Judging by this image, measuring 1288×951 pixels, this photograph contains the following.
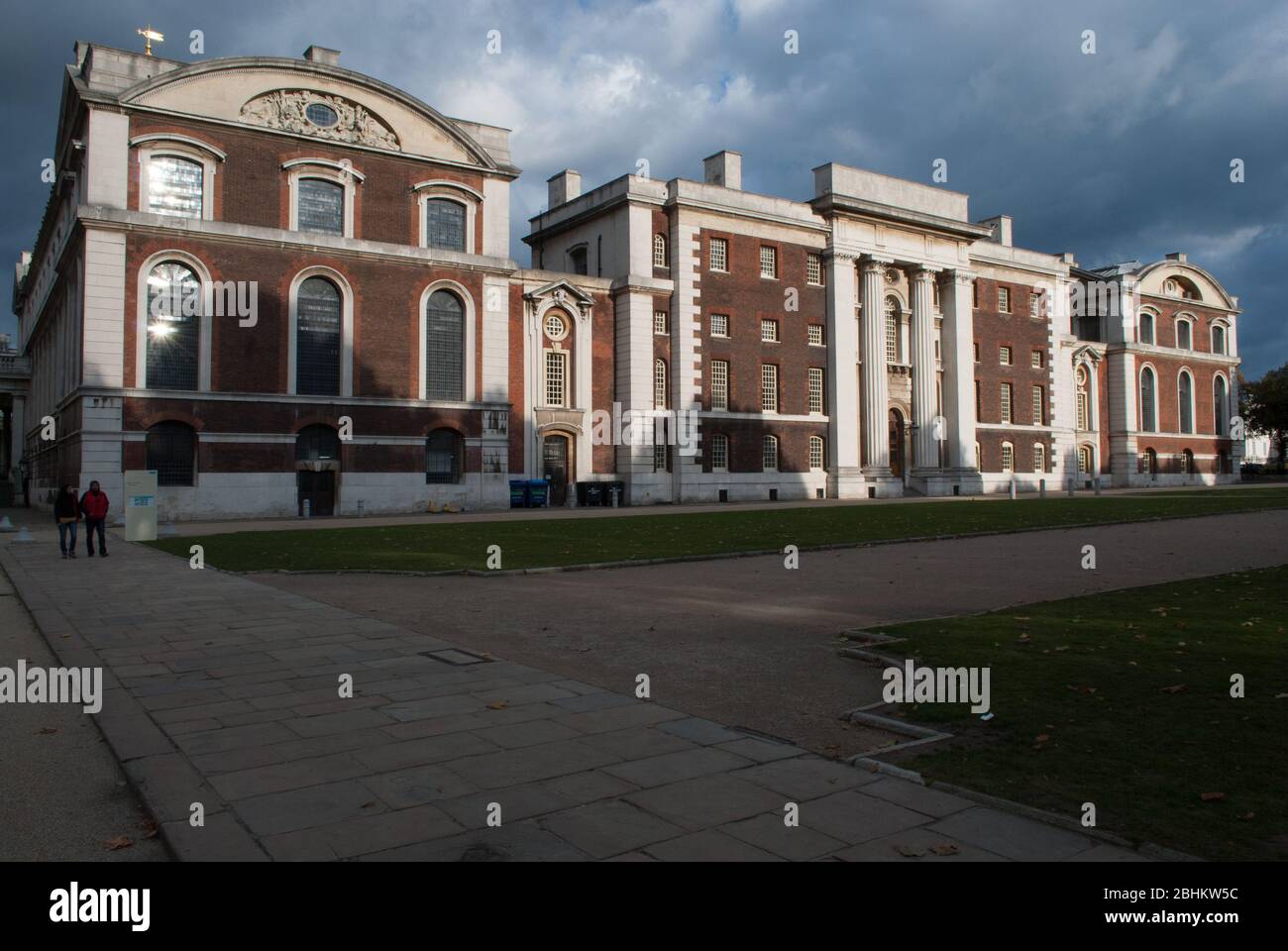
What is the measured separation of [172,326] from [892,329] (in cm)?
3945

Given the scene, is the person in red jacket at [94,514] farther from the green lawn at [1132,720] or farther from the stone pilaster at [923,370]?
the stone pilaster at [923,370]

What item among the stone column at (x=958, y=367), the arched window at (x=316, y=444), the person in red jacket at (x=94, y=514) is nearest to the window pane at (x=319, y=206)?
the arched window at (x=316, y=444)

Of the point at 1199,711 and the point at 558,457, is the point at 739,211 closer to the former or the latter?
the point at 558,457

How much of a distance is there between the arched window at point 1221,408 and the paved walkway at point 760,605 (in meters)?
66.7

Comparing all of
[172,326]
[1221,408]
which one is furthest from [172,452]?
[1221,408]

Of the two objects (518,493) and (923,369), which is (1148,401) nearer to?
(923,369)

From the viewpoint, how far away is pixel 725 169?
167 feet

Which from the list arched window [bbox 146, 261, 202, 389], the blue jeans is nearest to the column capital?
arched window [bbox 146, 261, 202, 389]

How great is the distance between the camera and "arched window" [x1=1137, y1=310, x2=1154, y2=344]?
242 feet

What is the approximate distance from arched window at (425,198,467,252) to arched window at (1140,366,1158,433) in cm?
5691

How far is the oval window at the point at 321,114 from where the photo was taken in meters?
39.5

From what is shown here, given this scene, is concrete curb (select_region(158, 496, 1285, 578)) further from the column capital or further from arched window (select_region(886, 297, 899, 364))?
the column capital

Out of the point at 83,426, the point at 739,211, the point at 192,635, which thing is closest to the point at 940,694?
the point at 192,635

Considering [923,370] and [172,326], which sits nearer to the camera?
[172,326]
